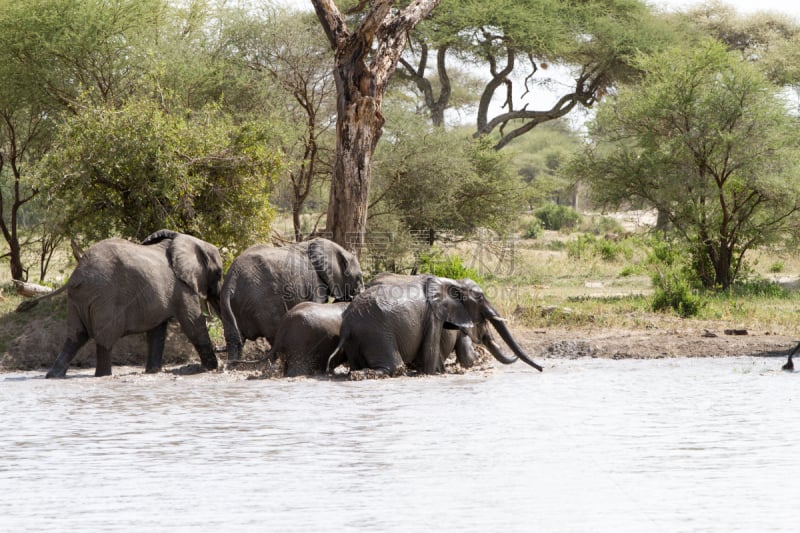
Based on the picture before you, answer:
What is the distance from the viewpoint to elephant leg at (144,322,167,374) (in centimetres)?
1227

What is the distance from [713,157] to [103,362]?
42.3 feet

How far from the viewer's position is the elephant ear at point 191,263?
1220 centimetres

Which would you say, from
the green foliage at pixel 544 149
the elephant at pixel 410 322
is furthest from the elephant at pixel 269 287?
the green foliage at pixel 544 149

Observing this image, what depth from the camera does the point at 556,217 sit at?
42.5 metres

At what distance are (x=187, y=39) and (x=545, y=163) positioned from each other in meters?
35.7

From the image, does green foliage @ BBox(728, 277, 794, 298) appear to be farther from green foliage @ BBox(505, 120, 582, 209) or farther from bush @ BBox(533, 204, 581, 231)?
green foliage @ BBox(505, 120, 582, 209)

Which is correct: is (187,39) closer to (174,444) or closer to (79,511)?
(174,444)

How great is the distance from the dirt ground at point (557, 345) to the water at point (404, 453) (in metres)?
0.80

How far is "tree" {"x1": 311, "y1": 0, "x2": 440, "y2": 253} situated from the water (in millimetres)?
5555

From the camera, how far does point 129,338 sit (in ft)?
44.2

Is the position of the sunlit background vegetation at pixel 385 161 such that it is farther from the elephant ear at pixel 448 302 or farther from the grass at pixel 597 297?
the elephant ear at pixel 448 302

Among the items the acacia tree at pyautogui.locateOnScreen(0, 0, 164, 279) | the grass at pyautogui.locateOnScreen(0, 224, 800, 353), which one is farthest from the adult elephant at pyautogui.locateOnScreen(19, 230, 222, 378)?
the acacia tree at pyautogui.locateOnScreen(0, 0, 164, 279)

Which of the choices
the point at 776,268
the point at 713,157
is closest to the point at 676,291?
the point at 713,157

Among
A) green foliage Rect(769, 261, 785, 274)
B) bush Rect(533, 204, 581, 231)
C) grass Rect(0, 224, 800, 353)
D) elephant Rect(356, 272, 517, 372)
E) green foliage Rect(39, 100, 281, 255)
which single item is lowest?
elephant Rect(356, 272, 517, 372)
